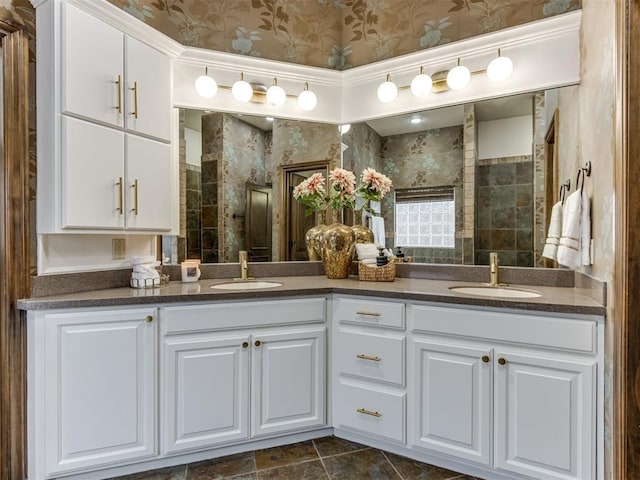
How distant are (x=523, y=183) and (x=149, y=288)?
2.18 meters

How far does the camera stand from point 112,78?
1935 mm

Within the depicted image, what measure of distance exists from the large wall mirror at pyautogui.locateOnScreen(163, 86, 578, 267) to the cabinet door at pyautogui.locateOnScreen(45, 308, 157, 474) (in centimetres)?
75

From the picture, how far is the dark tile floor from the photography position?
6.11 feet

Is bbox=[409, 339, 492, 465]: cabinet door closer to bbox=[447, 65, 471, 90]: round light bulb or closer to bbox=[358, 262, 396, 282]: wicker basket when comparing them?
bbox=[358, 262, 396, 282]: wicker basket

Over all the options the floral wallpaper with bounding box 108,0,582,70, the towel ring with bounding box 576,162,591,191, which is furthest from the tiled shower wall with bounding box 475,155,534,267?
the floral wallpaper with bounding box 108,0,582,70

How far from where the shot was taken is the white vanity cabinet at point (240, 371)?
190 cm

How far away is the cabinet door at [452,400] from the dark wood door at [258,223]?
47.8 inches

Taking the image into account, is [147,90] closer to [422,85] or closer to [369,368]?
[422,85]

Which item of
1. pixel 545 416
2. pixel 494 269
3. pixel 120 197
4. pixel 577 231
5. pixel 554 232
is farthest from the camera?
pixel 494 269

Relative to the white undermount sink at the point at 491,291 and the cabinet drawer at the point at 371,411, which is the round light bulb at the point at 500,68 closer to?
the white undermount sink at the point at 491,291

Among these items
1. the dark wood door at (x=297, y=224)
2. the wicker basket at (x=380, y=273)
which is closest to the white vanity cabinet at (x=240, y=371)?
the wicker basket at (x=380, y=273)

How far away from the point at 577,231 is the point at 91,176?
225 cm

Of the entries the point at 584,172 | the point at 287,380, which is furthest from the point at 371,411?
the point at 584,172

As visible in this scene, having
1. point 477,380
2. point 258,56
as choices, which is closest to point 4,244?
point 258,56
